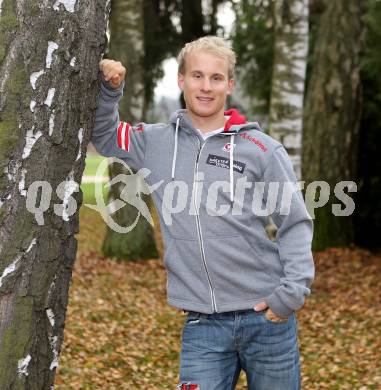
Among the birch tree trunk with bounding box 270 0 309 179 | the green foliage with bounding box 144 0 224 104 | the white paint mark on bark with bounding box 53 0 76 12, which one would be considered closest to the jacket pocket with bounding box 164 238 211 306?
the white paint mark on bark with bounding box 53 0 76 12

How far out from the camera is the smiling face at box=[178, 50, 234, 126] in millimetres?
3664

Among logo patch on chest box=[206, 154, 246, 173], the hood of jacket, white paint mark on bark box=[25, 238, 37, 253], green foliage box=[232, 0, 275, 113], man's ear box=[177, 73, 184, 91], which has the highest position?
green foliage box=[232, 0, 275, 113]

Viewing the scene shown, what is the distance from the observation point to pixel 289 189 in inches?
142

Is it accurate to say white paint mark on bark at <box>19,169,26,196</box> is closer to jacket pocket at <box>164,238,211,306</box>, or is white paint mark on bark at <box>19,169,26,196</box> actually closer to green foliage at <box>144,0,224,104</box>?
jacket pocket at <box>164,238,211,306</box>

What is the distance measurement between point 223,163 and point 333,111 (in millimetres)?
9840

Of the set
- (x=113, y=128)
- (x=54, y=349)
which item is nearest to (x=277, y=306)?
(x=54, y=349)

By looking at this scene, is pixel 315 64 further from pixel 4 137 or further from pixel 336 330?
pixel 4 137

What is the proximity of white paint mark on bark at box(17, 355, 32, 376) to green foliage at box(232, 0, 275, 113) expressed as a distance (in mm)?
13747

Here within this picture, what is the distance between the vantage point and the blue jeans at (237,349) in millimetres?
3545

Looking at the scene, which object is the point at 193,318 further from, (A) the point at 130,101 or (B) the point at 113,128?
(A) the point at 130,101

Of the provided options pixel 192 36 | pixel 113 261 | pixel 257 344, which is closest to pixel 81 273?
pixel 113 261

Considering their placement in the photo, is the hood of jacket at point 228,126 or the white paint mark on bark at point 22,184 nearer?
the white paint mark on bark at point 22,184

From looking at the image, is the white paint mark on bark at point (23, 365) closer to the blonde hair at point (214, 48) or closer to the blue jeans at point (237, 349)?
the blue jeans at point (237, 349)

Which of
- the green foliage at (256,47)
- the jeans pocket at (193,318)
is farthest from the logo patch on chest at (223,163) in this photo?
the green foliage at (256,47)
